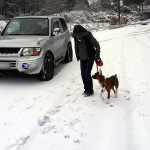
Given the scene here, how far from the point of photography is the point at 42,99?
484cm

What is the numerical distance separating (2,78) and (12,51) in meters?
1.16

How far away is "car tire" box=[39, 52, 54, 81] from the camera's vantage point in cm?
575

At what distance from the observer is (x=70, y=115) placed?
4047mm

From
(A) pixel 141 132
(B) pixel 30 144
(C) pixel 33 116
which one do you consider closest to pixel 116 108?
(A) pixel 141 132

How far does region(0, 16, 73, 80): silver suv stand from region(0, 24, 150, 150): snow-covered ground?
1.82ft

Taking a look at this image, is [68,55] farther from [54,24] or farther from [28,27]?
[28,27]

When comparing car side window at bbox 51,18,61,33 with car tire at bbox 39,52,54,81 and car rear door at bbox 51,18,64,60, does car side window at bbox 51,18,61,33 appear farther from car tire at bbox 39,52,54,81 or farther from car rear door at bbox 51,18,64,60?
car tire at bbox 39,52,54,81

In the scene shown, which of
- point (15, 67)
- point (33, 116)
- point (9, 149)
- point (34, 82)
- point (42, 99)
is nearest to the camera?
point (9, 149)

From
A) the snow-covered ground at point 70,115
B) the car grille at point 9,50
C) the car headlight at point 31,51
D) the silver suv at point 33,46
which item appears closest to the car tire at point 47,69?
the silver suv at point 33,46

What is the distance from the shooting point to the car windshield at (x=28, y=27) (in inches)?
255

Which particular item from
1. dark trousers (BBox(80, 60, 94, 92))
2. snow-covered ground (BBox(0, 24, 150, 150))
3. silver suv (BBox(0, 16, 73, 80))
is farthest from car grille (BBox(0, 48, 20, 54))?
dark trousers (BBox(80, 60, 94, 92))

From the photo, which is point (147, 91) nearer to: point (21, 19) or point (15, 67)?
point (15, 67)

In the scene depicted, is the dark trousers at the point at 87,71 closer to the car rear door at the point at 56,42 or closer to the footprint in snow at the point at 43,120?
the footprint in snow at the point at 43,120

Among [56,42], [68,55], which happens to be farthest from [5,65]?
[68,55]
